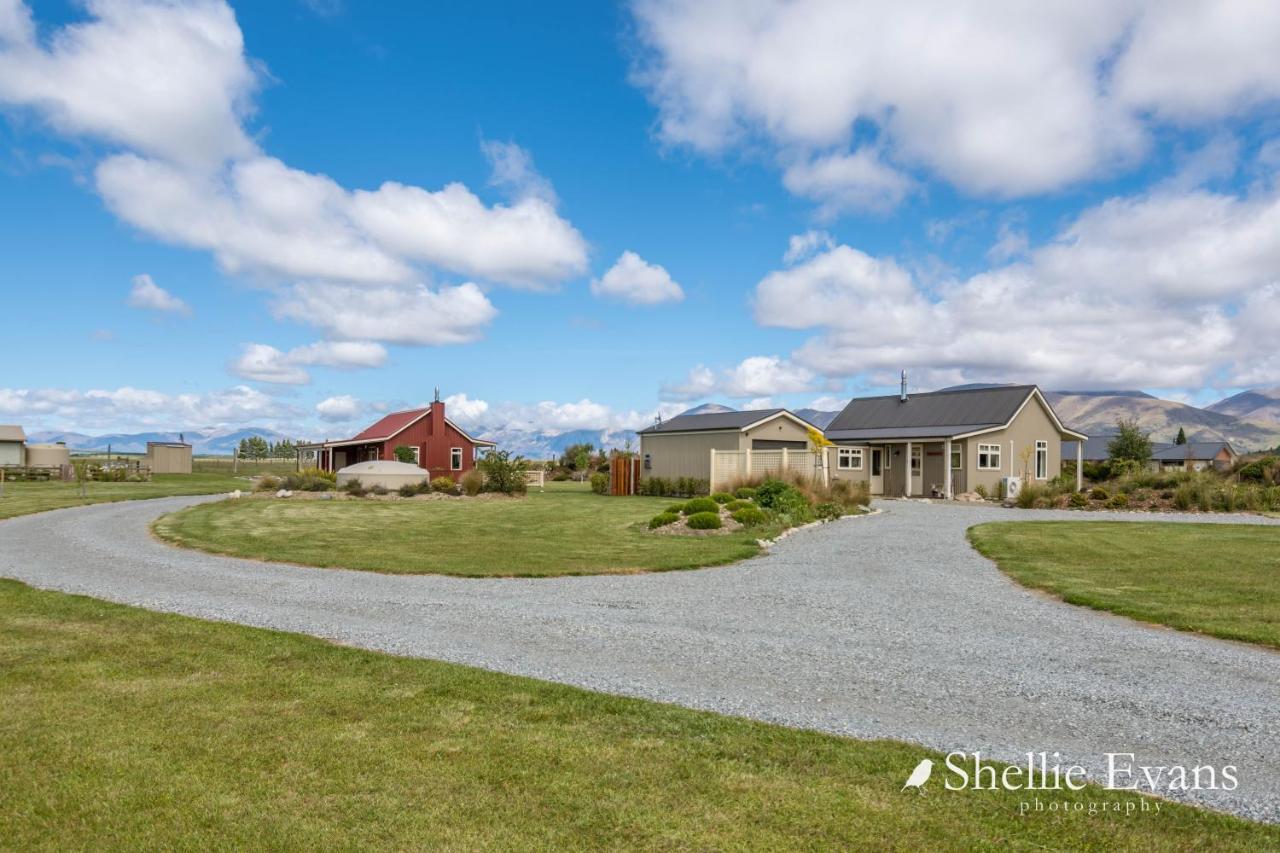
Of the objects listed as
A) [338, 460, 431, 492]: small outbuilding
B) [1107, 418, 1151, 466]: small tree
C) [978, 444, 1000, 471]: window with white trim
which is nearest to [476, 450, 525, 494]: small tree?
[338, 460, 431, 492]: small outbuilding

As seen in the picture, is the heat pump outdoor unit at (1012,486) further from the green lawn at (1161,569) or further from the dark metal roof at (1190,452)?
the dark metal roof at (1190,452)

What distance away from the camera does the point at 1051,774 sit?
4.44 meters

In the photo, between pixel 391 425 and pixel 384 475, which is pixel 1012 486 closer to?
pixel 384 475

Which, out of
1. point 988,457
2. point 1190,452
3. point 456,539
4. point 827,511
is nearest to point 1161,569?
point 827,511

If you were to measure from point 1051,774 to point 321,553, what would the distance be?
41.0ft

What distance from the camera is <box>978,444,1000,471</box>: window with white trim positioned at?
113 feet

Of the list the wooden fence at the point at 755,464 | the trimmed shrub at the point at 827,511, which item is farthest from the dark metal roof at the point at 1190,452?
the trimmed shrub at the point at 827,511

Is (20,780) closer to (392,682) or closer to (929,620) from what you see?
(392,682)

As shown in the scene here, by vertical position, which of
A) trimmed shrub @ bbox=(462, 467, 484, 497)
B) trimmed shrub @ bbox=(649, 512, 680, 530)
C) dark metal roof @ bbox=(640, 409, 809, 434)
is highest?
dark metal roof @ bbox=(640, 409, 809, 434)

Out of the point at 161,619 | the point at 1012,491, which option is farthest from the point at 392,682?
the point at 1012,491

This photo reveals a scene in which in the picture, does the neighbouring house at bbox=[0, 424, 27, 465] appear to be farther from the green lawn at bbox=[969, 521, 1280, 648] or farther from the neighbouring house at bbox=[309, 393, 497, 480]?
the green lawn at bbox=[969, 521, 1280, 648]

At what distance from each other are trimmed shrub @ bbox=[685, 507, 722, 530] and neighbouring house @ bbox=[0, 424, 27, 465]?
55.6 metres

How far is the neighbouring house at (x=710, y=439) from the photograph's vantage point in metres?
34.2

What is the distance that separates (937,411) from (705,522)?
25.4 metres
